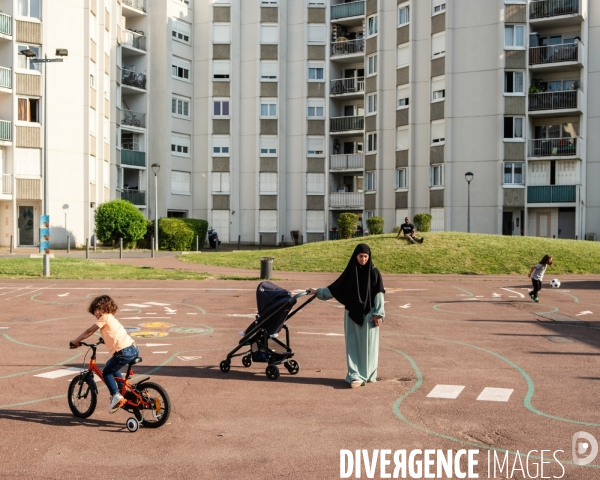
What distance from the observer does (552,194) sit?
2111 inches

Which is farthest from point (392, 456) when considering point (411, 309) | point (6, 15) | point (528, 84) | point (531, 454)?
point (528, 84)

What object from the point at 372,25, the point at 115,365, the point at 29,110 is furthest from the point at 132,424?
the point at 372,25

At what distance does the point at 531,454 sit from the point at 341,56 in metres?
58.9

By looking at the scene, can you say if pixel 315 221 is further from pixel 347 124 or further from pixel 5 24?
pixel 5 24

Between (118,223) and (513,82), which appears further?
(513,82)

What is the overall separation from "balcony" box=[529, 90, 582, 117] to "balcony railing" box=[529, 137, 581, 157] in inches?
72.7

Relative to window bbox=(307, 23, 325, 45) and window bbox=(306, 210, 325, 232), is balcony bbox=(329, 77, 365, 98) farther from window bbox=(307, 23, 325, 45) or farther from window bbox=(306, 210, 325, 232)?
window bbox=(306, 210, 325, 232)

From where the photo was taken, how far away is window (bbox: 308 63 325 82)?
212ft

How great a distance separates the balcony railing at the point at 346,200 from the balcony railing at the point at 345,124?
209 inches

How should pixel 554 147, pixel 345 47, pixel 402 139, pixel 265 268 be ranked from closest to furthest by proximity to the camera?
pixel 265 268 → pixel 554 147 → pixel 402 139 → pixel 345 47

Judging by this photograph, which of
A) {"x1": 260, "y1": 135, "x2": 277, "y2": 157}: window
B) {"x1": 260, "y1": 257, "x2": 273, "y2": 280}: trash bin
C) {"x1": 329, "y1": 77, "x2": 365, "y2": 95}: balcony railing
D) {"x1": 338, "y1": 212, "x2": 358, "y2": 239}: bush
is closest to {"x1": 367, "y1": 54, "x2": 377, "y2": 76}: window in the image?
{"x1": 329, "y1": 77, "x2": 365, "y2": 95}: balcony railing

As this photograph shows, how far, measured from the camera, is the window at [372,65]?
61250 millimetres

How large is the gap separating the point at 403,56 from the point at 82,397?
53.4 m

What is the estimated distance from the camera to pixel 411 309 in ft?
67.1
